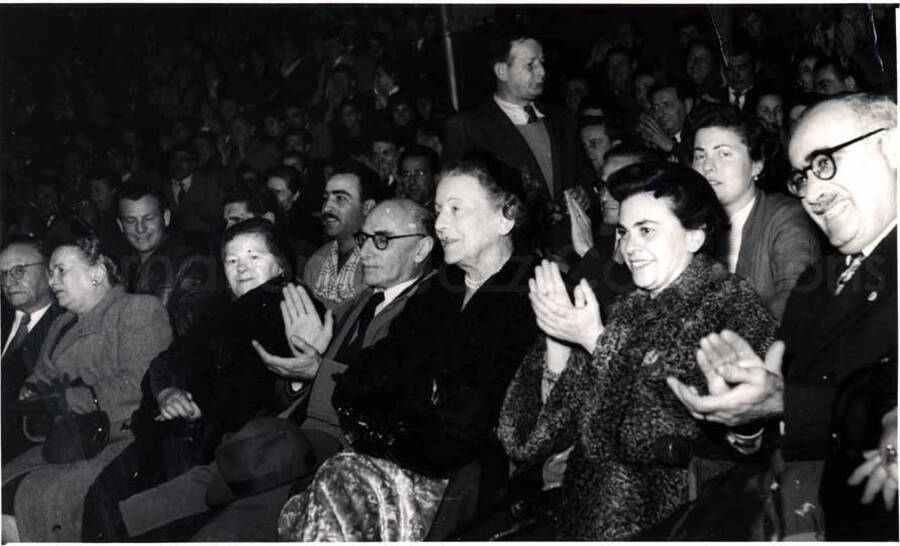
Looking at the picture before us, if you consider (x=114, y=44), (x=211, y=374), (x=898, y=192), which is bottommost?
(x=211, y=374)

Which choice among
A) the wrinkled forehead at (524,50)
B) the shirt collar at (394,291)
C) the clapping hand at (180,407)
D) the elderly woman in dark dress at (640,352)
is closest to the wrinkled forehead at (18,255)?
the clapping hand at (180,407)

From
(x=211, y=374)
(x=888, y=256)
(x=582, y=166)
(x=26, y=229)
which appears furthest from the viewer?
(x=26, y=229)

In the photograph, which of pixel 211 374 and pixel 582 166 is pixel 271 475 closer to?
pixel 211 374

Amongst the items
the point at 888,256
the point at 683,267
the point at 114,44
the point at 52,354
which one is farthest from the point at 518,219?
the point at 114,44

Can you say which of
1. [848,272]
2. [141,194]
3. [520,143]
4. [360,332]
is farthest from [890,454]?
[141,194]

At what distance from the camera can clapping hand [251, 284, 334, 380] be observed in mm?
4652

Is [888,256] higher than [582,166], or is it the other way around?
[582,166]

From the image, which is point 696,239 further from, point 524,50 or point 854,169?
point 524,50

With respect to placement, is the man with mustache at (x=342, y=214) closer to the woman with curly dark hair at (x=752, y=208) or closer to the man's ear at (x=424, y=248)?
the man's ear at (x=424, y=248)

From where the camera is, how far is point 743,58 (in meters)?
A: 6.02

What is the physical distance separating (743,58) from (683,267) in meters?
3.01

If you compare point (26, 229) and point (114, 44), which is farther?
point (114, 44)

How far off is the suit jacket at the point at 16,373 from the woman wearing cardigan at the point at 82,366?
1.7 inches

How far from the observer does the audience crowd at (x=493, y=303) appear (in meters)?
3.17
